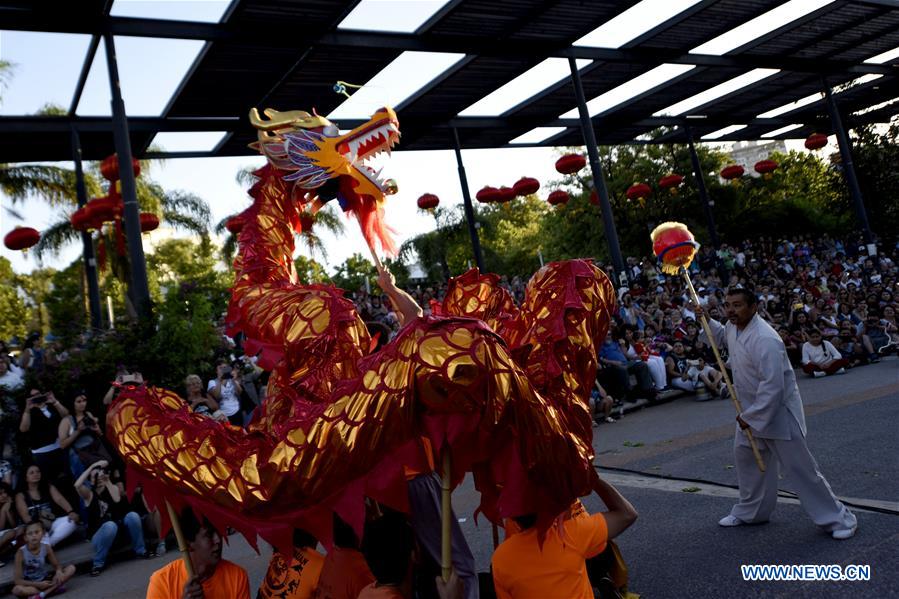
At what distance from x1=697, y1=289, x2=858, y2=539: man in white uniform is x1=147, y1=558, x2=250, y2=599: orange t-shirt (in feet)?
9.44

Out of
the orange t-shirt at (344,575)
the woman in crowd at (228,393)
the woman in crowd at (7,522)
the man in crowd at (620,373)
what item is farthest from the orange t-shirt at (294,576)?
the man in crowd at (620,373)

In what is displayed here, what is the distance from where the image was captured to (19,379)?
7566mm

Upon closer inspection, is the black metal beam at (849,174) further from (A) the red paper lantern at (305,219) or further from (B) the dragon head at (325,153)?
(B) the dragon head at (325,153)

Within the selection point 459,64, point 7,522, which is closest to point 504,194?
point 459,64

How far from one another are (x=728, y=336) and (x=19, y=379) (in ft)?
22.6

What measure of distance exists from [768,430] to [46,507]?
6.04 m

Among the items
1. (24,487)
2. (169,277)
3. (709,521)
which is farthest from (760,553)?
(169,277)

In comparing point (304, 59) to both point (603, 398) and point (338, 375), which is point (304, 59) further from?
point (338, 375)

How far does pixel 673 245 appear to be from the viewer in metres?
5.11

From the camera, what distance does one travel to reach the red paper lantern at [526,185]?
16.4m

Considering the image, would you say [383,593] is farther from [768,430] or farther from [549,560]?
[768,430]

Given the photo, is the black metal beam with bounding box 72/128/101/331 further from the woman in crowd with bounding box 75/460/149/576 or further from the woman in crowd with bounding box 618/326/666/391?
the woman in crowd with bounding box 618/326/666/391

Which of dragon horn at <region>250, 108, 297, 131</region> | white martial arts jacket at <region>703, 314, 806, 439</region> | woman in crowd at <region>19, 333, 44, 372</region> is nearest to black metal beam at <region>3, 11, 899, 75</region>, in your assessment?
woman in crowd at <region>19, 333, 44, 372</region>

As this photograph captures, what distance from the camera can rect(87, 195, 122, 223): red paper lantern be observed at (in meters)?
10.6
